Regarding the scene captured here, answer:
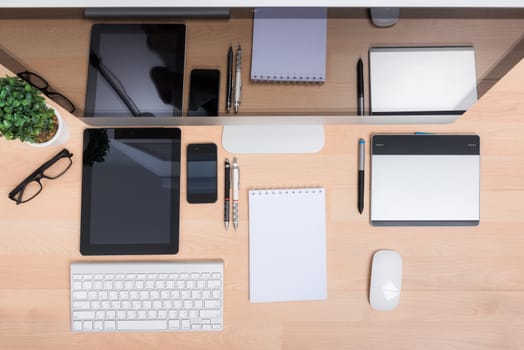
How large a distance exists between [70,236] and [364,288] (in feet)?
2.08

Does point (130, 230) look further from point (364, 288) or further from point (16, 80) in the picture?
point (364, 288)

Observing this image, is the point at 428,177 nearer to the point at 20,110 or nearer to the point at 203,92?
the point at 203,92

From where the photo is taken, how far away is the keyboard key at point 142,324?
0.83 meters

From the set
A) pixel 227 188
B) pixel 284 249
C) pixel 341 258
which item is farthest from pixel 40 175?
pixel 341 258

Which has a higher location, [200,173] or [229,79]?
[229,79]

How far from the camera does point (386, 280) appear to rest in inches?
32.7

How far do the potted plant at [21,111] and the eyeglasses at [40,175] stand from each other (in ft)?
0.29

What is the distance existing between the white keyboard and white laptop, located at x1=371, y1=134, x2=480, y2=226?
0.39 meters

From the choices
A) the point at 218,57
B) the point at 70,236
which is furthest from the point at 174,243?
the point at 218,57

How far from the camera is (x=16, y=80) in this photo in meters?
0.67

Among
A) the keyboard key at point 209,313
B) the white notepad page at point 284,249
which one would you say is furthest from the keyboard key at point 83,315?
the white notepad page at point 284,249

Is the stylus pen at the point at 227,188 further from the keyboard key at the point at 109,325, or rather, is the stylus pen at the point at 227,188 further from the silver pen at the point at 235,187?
the keyboard key at the point at 109,325

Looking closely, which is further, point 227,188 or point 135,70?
point 227,188

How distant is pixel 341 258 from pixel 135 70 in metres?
0.55
